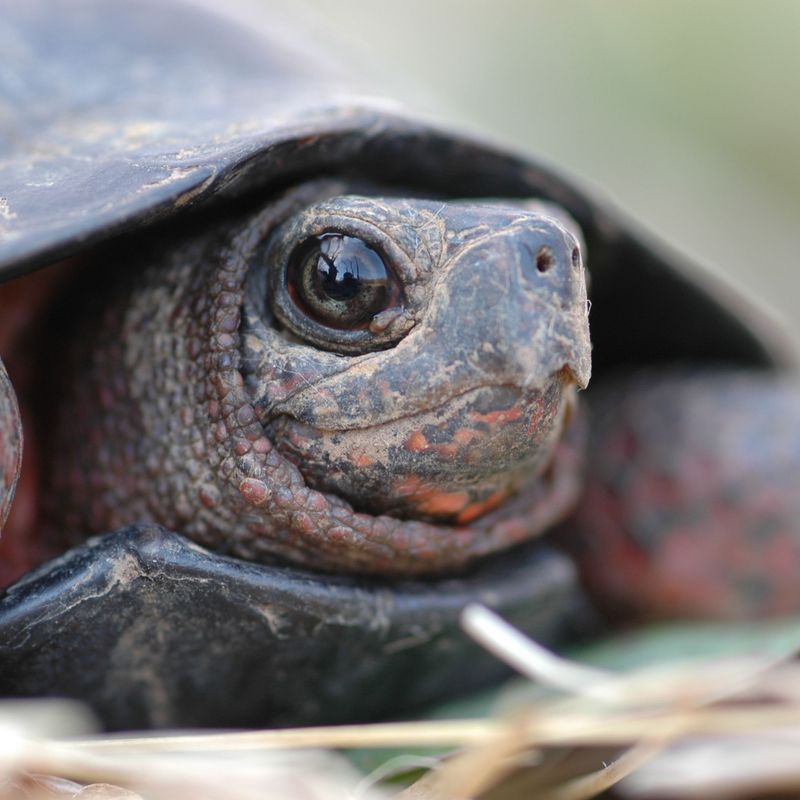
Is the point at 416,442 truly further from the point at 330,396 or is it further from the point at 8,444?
the point at 8,444

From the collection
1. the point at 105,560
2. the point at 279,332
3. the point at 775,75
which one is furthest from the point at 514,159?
the point at 775,75

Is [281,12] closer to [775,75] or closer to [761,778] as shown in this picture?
[761,778]

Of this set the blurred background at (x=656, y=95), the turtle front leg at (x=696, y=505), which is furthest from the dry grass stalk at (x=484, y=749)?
the blurred background at (x=656, y=95)

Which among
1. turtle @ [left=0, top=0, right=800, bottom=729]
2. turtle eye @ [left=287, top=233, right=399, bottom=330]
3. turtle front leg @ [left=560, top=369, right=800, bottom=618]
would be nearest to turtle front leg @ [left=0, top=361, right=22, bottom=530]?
turtle @ [left=0, top=0, right=800, bottom=729]

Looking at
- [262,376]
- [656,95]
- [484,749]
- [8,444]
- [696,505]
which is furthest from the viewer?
[656,95]

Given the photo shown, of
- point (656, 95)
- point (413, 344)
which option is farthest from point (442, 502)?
Answer: point (656, 95)

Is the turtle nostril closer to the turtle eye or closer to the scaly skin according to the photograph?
the scaly skin

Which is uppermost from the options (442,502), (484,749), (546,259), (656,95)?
(656,95)
